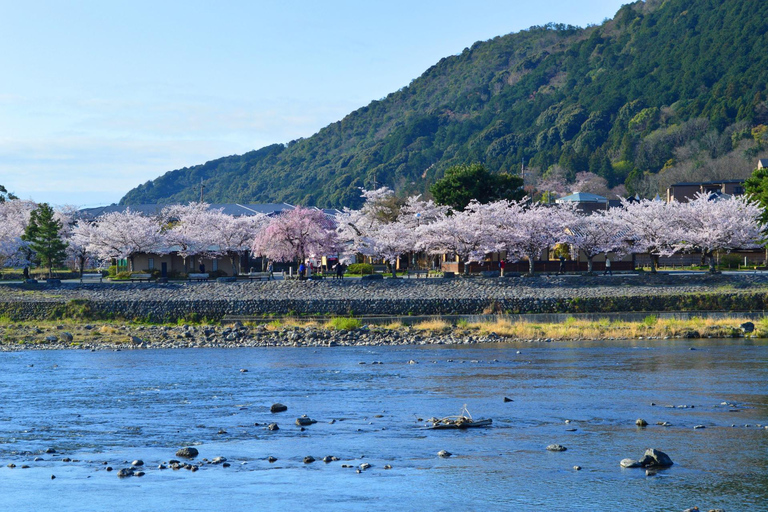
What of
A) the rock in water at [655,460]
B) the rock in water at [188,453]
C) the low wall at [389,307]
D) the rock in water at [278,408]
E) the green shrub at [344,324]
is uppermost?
the low wall at [389,307]

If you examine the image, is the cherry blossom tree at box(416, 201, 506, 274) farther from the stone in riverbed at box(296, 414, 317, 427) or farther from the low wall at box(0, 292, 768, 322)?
the stone in riverbed at box(296, 414, 317, 427)

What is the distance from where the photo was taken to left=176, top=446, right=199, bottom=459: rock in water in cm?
1555

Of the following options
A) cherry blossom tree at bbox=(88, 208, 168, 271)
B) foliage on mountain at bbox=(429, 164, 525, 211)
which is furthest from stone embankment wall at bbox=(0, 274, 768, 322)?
foliage on mountain at bbox=(429, 164, 525, 211)

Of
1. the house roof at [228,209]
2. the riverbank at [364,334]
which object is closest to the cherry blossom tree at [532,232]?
the riverbank at [364,334]

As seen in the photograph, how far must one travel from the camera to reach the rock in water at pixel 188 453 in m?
15.6

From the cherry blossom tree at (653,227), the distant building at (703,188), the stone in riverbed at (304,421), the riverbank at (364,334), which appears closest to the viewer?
the stone in riverbed at (304,421)

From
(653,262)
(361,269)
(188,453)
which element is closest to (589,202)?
(653,262)

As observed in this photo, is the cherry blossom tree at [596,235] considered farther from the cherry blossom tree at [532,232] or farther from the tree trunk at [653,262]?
the tree trunk at [653,262]

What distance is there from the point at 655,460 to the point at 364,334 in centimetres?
2463

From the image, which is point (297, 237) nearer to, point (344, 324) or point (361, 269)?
point (361, 269)

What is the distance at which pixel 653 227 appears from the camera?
61250 millimetres

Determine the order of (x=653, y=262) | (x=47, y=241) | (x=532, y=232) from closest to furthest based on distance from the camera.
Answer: (x=532, y=232), (x=653, y=262), (x=47, y=241)

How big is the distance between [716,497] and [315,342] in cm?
2514

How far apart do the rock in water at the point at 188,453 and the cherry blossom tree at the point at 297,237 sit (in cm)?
4972
